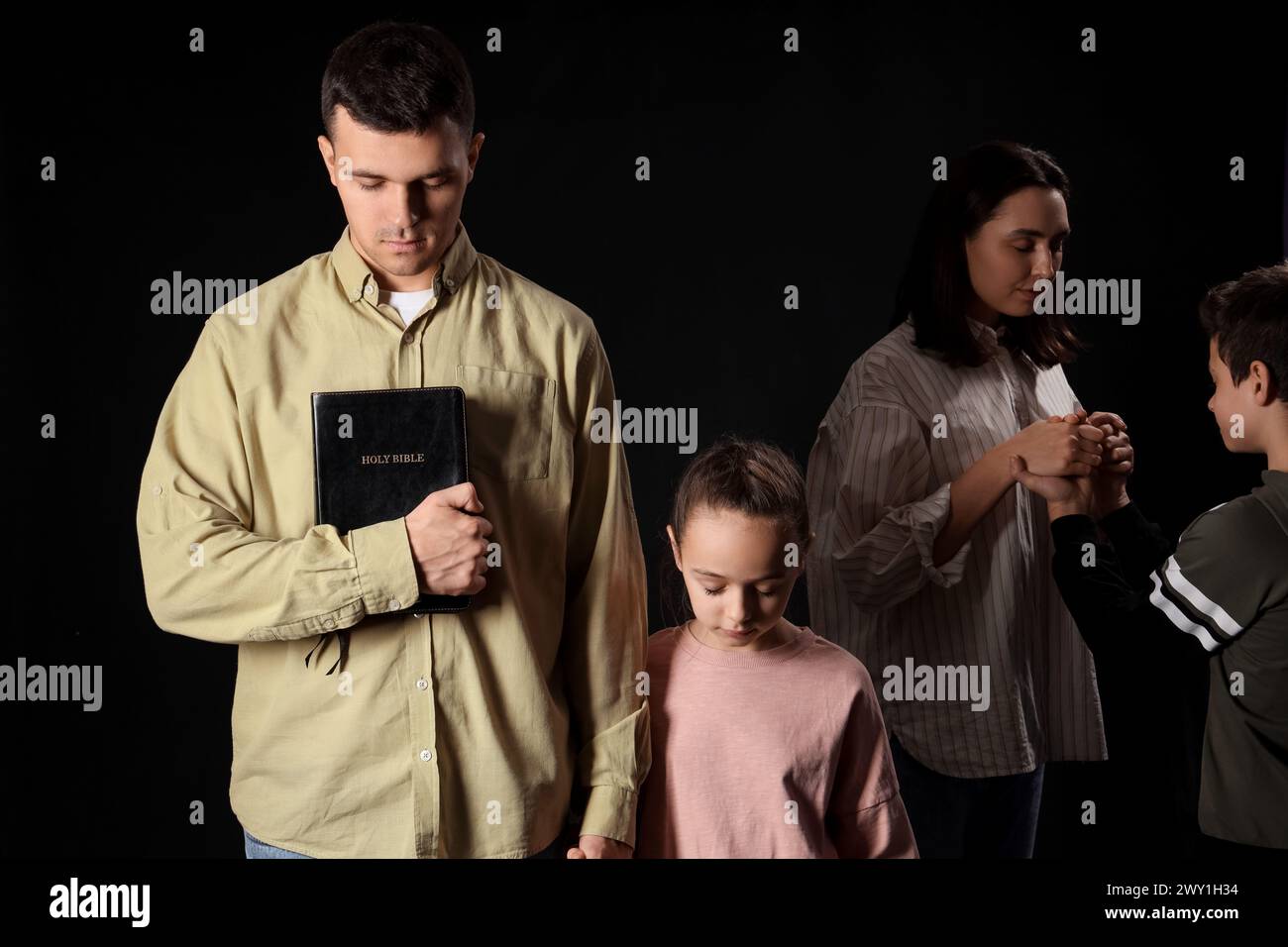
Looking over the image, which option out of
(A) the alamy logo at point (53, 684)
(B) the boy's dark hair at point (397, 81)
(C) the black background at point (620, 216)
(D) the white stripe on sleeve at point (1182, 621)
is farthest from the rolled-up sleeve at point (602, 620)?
(A) the alamy logo at point (53, 684)

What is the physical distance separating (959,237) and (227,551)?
47.0 inches

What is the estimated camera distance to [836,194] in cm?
235

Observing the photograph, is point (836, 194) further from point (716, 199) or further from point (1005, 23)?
point (1005, 23)

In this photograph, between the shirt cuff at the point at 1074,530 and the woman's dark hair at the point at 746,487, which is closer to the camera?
the woman's dark hair at the point at 746,487

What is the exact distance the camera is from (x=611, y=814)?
1502 millimetres

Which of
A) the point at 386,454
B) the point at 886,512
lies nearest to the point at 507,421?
the point at 386,454

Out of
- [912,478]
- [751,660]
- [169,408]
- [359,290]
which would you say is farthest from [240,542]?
[912,478]

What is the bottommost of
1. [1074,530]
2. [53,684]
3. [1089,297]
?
[53,684]

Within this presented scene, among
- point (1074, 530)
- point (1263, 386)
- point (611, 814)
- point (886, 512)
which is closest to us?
point (611, 814)

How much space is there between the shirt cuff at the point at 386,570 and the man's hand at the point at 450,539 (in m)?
0.01

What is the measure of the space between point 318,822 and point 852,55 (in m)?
1.71

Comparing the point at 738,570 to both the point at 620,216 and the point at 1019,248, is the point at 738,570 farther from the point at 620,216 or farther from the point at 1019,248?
the point at 620,216

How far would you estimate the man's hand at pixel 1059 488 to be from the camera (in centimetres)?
174
